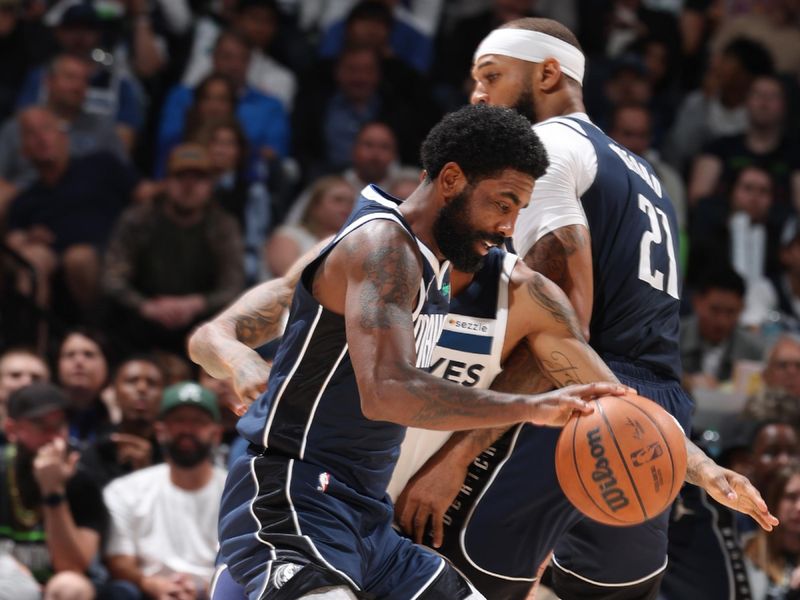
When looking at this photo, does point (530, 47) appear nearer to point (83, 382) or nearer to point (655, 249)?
point (655, 249)

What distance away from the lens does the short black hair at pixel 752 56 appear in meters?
11.6

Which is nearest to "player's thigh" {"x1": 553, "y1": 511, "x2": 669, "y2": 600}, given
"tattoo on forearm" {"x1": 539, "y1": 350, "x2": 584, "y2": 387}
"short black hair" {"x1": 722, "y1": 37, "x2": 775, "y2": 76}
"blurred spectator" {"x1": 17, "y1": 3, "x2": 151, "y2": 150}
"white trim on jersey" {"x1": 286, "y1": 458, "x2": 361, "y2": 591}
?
"tattoo on forearm" {"x1": 539, "y1": 350, "x2": 584, "y2": 387}

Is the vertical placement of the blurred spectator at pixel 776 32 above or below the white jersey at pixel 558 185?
below

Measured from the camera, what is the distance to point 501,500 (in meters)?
4.86

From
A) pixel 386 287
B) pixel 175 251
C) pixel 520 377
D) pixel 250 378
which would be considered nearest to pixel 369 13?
pixel 175 251

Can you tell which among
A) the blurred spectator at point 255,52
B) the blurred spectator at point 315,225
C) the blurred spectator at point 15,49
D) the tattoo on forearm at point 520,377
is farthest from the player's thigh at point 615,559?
the blurred spectator at point 15,49

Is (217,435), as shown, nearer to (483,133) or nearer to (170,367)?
(170,367)

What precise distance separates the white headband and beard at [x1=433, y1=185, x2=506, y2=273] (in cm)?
118

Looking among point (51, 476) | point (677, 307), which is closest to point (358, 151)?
point (51, 476)

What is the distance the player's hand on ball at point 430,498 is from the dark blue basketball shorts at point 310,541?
53cm

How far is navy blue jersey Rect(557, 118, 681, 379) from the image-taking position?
15.8 feet

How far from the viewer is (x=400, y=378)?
370 cm

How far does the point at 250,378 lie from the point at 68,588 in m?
3.16

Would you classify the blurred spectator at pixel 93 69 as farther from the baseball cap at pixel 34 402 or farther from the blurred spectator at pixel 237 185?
the baseball cap at pixel 34 402
